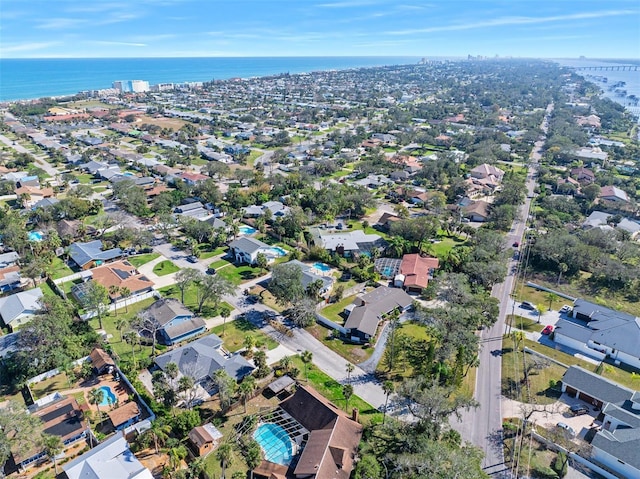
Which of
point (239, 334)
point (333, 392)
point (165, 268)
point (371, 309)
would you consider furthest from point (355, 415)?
point (165, 268)

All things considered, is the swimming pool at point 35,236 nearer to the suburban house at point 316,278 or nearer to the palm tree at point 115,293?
the palm tree at point 115,293

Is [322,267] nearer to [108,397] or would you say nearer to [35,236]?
[108,397]

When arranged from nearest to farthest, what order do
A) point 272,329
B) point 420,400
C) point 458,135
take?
point 420,400 → point 272,329 → point 458,135

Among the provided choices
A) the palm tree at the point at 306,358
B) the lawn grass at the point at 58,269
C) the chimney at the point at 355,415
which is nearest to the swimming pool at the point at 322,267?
the palm tree at the point at 306,358

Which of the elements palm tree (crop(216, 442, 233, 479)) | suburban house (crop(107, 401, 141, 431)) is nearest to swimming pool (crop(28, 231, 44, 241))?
suburban house (crop(107, 401, 141, 431))

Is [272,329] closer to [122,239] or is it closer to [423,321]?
[423,321]

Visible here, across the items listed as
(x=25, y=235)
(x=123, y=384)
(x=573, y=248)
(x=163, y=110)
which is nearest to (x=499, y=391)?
(x=573, y=248)
